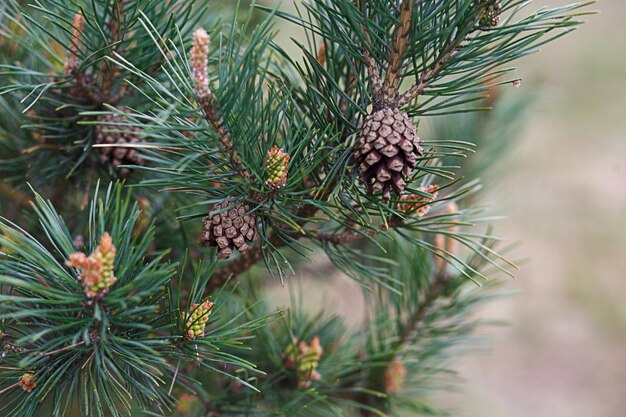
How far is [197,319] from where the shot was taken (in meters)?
0.32

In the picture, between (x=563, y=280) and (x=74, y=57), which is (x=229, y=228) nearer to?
(x=74, y=57)

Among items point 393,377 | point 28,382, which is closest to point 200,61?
point 28,382

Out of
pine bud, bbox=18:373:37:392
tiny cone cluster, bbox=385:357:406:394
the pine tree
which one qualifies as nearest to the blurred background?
tiny cone cluster, bbox=385:357:406:394

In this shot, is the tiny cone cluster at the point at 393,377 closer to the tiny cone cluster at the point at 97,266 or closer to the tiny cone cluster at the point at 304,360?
the tiny cone cluster at the point at 304,360

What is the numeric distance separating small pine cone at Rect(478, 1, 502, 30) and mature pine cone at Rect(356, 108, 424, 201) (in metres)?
0.07

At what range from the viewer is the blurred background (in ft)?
5.23

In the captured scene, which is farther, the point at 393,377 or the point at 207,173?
the point at 393,377

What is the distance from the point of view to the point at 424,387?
0.56 metres

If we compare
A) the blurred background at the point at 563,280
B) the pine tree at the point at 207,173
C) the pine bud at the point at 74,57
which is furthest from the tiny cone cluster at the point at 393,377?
the blurred background at the point at 563,280

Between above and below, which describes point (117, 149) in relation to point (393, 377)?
above

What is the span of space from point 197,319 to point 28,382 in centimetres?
9

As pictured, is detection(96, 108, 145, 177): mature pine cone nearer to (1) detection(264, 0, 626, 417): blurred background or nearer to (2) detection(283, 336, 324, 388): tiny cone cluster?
(2) detection(283, 336, 324, 388): tiny cone cluster

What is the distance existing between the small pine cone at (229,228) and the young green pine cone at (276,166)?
0.02 metres

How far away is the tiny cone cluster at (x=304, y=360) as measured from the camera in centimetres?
45
